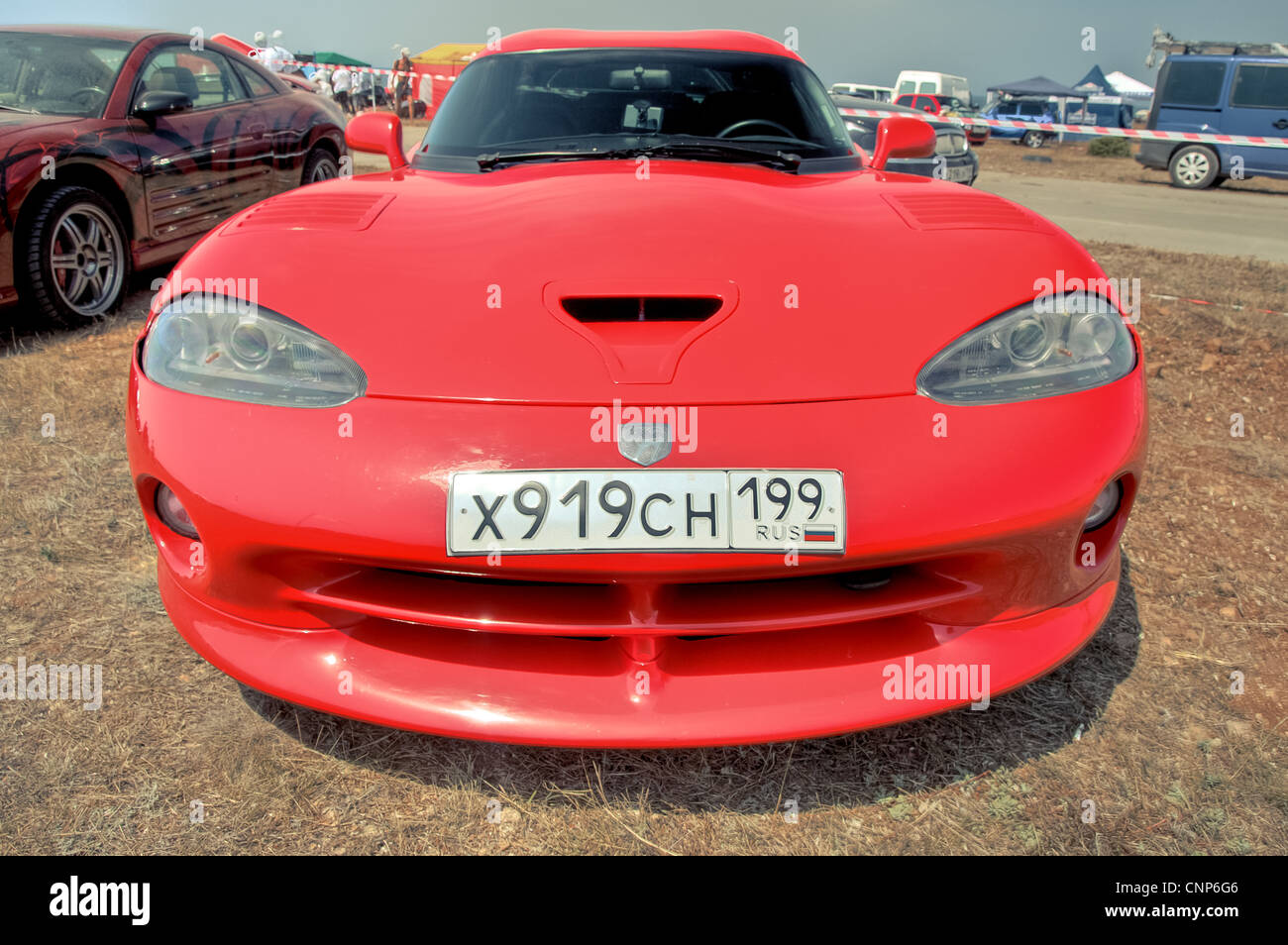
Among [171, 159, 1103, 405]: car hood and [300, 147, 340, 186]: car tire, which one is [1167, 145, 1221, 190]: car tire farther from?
[171, 159, 1103, 405]: car hood

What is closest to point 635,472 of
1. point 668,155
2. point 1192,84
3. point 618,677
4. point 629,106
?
point 618,677

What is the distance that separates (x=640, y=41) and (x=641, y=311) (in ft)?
5.44

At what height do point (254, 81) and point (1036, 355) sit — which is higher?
point (254, 81)

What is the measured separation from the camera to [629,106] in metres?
2.51

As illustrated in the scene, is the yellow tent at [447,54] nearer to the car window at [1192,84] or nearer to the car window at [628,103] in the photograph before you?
the car window at [1192,84]

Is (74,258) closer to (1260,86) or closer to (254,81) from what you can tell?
(254,81)

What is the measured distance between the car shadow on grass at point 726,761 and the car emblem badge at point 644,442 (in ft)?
1.92

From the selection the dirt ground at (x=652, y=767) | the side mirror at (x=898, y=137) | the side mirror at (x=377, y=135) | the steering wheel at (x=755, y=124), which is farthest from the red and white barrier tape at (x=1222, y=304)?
the side mirror at (x=377, y=135)

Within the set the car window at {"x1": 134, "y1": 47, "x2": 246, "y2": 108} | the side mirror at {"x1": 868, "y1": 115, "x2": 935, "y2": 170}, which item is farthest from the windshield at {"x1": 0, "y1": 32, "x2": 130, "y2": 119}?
the side mirror at {"x1": 868, "y1": 115, "x2": 935, "y2": 170}

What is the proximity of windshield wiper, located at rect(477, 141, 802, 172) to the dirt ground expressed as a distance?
1346mm

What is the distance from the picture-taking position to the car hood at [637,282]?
1.40 metres

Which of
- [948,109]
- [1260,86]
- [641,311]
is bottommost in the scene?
[641,311]

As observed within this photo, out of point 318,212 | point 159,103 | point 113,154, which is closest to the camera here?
point 318,212

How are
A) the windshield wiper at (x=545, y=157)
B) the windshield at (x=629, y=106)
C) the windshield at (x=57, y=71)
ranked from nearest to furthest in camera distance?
the windshield wiper at (x=545, y=157) < the windshield at (x=629, y=106) < the windshield at (x=57, y=71)
